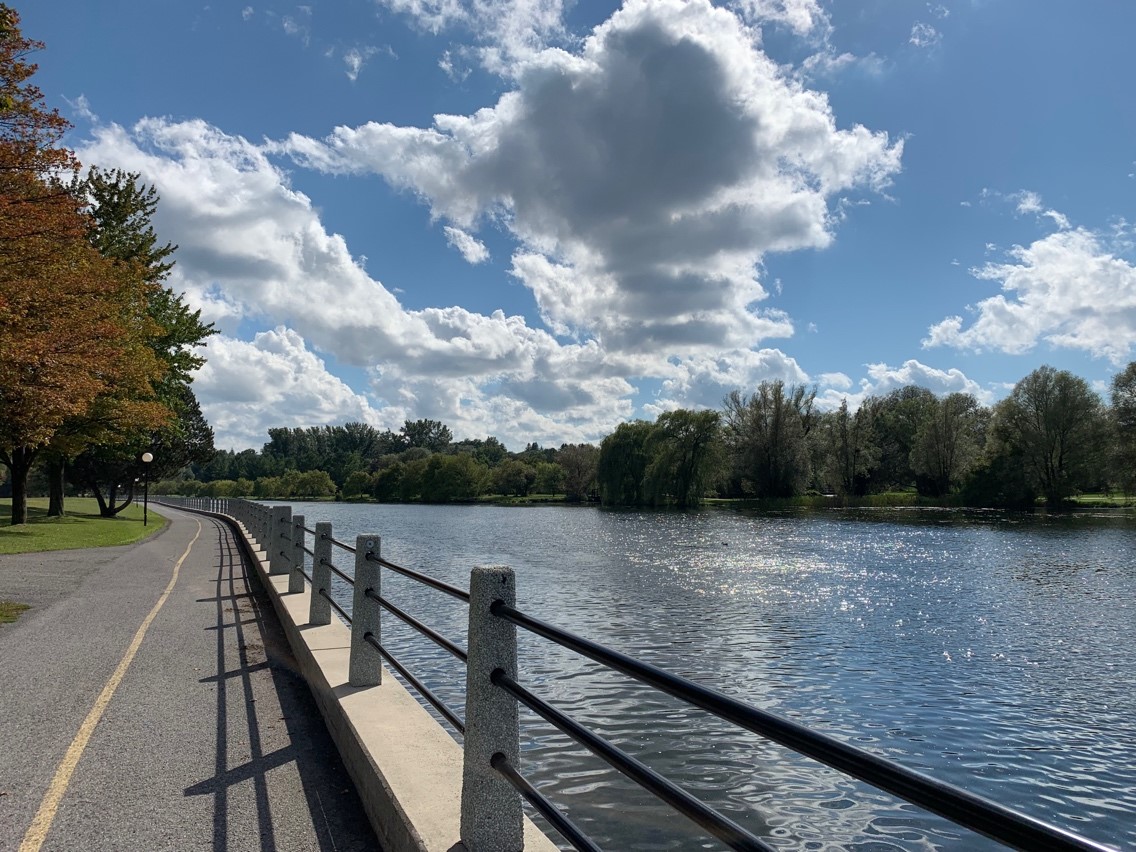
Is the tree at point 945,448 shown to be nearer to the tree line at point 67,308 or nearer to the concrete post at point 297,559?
the tree line at point 67,308

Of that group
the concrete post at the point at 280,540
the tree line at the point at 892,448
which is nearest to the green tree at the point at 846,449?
the tree line at the point at 892,448

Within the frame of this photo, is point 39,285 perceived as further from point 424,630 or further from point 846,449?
point 846,449

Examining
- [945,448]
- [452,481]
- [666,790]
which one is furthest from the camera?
[452,481]

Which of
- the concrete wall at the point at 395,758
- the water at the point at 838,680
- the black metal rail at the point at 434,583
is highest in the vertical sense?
the black metal rail at the point at 434,583

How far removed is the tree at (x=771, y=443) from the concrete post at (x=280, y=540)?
66.1 metres

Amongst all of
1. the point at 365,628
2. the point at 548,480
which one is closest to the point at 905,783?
the point at 365,628

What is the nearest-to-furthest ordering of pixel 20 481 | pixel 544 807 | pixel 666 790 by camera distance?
pixel 666 790, pixel 544 807, pixel 20 481

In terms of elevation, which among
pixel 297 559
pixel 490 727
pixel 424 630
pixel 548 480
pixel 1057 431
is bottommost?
pixel 548 480

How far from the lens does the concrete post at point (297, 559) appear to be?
38.2 ft

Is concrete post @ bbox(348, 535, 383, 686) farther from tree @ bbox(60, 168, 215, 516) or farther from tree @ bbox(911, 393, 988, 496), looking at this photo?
tree @ bbox(911, 393, 988, 496)

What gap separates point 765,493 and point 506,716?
77.4m

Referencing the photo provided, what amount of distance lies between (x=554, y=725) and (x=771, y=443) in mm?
75304

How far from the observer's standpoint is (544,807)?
3020mm

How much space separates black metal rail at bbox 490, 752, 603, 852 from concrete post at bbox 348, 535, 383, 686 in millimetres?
2879
